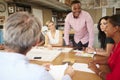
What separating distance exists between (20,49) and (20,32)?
3.3 inches

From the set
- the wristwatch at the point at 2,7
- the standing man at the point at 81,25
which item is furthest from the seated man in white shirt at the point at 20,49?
the wristwatch at the point at 2,7

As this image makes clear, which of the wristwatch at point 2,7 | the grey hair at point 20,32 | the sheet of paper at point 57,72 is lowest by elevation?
the sheet of paper at point 57,72

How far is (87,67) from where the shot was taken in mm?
1807

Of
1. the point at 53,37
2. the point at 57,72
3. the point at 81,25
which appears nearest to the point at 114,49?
the point at 57,72

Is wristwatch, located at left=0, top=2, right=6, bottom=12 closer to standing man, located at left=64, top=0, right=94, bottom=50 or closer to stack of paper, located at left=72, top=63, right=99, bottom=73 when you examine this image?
standing man, located at left=64, top=0, right=94, bottom=50

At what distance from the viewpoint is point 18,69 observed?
879 millimetres

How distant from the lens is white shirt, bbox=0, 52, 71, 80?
2.85 ft

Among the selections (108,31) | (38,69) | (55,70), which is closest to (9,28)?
(38,69)

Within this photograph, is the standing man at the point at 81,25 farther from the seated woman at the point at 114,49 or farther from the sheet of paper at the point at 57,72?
the sheet of paper at the point at 57,72

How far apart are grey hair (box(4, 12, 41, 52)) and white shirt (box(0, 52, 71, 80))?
0.05 meters

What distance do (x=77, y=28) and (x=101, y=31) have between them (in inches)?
17.9

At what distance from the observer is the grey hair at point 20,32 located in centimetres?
93

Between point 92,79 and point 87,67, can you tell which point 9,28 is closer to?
point 92,79

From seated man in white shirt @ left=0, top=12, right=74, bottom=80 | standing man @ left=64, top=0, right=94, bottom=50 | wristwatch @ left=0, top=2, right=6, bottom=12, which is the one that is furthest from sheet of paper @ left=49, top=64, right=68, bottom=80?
wristwatch @ left=0, top=2, right=6, bottom=12
